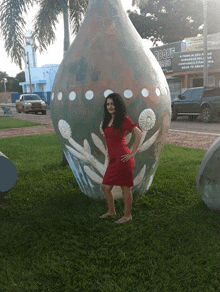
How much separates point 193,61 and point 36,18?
20.3m

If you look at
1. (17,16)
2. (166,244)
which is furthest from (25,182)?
(17,16)

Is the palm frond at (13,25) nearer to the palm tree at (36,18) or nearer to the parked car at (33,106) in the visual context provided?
the palm tree at (36,18)

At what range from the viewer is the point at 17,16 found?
6.95 meters

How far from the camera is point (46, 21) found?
7.23 metres

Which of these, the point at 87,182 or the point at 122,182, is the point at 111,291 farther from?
the point at 87,182

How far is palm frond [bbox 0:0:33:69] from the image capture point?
6.85m

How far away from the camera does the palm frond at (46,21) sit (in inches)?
277

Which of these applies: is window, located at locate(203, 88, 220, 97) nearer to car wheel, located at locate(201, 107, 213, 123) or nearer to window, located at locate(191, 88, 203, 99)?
window, located at locate(191, 88, 203, 99)

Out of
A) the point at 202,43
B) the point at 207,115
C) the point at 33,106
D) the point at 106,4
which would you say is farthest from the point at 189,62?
the point at 106,4

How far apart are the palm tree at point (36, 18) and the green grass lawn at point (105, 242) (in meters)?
2.56

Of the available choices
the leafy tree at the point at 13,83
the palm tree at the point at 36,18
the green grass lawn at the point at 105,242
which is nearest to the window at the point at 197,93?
the palm tree at the point at 36,18

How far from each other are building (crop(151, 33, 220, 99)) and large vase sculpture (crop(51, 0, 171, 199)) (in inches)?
858

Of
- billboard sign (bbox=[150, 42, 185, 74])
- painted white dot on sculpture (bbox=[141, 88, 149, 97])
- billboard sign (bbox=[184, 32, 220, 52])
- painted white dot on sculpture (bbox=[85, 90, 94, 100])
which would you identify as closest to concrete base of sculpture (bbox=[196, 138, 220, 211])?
painted white dot on sculpture (bbox=[141, 88, 149, 97])

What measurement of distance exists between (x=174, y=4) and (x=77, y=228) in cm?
3439
